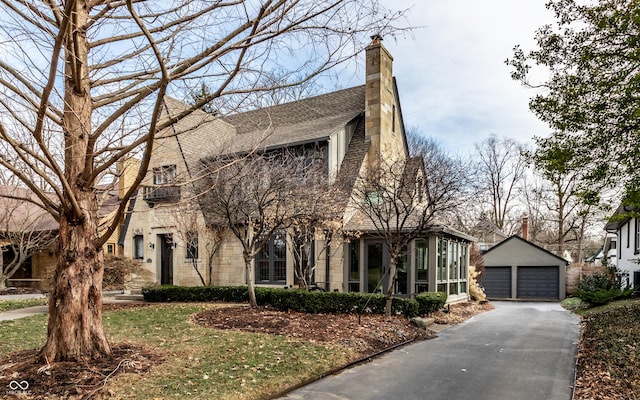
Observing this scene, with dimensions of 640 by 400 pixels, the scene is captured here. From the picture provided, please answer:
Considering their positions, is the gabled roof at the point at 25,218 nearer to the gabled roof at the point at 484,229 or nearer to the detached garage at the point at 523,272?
the detached garage at the point at 523,272

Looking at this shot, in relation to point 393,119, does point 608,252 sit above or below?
below

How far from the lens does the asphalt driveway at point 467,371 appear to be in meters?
6.00

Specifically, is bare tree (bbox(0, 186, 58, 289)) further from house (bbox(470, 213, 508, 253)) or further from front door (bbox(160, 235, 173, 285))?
house (bbox(470, 213, 508, 253))

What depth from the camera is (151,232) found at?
61.6 feet

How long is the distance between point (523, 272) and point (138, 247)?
2099 cm

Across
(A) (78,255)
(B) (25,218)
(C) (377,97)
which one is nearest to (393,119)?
(C) (377,97)

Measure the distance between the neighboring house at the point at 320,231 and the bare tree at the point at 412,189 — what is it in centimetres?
156

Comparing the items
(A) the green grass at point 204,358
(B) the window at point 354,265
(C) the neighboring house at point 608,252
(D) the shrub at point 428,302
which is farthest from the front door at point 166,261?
(C) the neighboring house at point 608,252

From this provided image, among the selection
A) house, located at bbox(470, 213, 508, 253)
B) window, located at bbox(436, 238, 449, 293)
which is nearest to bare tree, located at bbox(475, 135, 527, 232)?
house, located at bbox(470, 213, 508, 253)

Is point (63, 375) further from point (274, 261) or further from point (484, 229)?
point (484, 229)

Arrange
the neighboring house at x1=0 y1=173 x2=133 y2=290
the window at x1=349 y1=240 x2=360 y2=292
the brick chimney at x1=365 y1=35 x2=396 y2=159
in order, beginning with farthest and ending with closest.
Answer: the neighboring house at x1=0 y1=173 x2=133 y2=290
the brick chimney at x1=365 y1=35 x2=396 y2=159
the window at x1=349 y1=240 x2=360 y2=292

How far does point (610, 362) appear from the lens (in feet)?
23.8

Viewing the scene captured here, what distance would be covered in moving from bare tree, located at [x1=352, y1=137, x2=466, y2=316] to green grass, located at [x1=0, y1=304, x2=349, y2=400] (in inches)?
173

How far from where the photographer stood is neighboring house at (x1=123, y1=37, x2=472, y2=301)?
1509 centimetres
